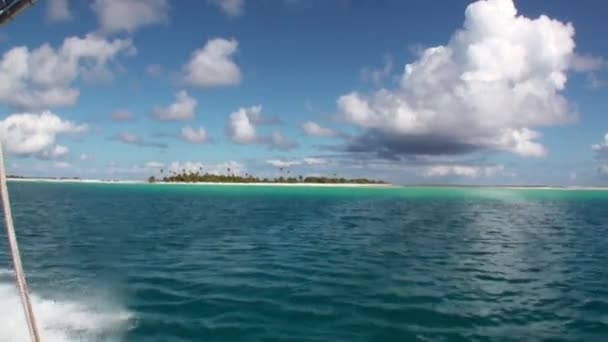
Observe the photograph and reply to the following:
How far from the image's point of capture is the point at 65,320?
15680 mm

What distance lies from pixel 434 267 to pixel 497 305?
8.24 metres

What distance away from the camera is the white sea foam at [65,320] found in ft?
46.6

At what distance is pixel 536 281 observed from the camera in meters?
24.3

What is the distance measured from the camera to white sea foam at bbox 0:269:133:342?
1421cm

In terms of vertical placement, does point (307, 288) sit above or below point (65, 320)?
below

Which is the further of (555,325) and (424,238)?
(424,238)

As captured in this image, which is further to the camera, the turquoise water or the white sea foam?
the turquoise water

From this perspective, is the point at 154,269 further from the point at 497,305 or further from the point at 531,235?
the point at 531,235

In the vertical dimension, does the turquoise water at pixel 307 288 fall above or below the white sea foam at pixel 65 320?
below

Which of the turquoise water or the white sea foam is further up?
the white sea foam

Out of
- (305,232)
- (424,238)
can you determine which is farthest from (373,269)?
(305,232)

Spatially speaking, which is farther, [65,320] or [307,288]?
[307,288]

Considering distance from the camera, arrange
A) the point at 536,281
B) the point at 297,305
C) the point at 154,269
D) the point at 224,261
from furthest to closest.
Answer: the point at 224,261 < the point at 154,269 < the point at 536,281 < the point at 297,305

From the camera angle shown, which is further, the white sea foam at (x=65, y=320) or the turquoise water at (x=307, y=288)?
the turquoise water at (x=307, y=288)
